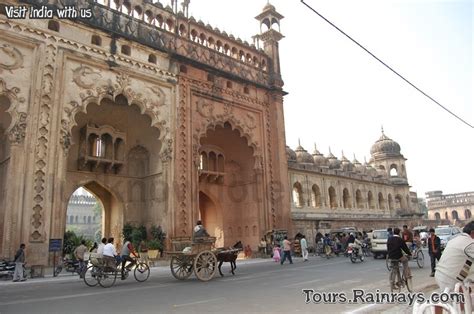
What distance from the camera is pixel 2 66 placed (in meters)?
14.5

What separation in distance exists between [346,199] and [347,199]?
10 cm

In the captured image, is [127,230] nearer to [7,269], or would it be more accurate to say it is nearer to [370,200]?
[7,269]

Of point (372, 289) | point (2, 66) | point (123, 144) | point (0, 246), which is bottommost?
point (372, 289)

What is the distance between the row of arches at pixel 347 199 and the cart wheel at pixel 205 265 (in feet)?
66.9

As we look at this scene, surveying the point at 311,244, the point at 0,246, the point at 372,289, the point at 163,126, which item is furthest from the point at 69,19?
the point at 311,244

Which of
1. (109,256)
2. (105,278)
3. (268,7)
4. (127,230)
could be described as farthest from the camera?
(268,7)

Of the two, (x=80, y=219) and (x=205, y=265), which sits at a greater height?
(x=80, y=219)

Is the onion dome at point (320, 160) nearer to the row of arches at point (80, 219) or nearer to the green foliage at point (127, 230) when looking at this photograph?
the green foliage at point (127, 230)

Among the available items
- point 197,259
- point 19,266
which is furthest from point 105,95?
point 197,259

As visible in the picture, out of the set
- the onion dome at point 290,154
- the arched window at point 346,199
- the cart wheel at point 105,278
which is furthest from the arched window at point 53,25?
the arched window at point 346,199

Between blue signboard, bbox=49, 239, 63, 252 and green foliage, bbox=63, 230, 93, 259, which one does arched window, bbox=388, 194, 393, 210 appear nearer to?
green foliage, bbox=63, 230, 93, 259

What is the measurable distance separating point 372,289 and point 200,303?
4.12 meters

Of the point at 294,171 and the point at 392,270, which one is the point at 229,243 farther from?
the point at 392,270

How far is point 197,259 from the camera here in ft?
38.3
